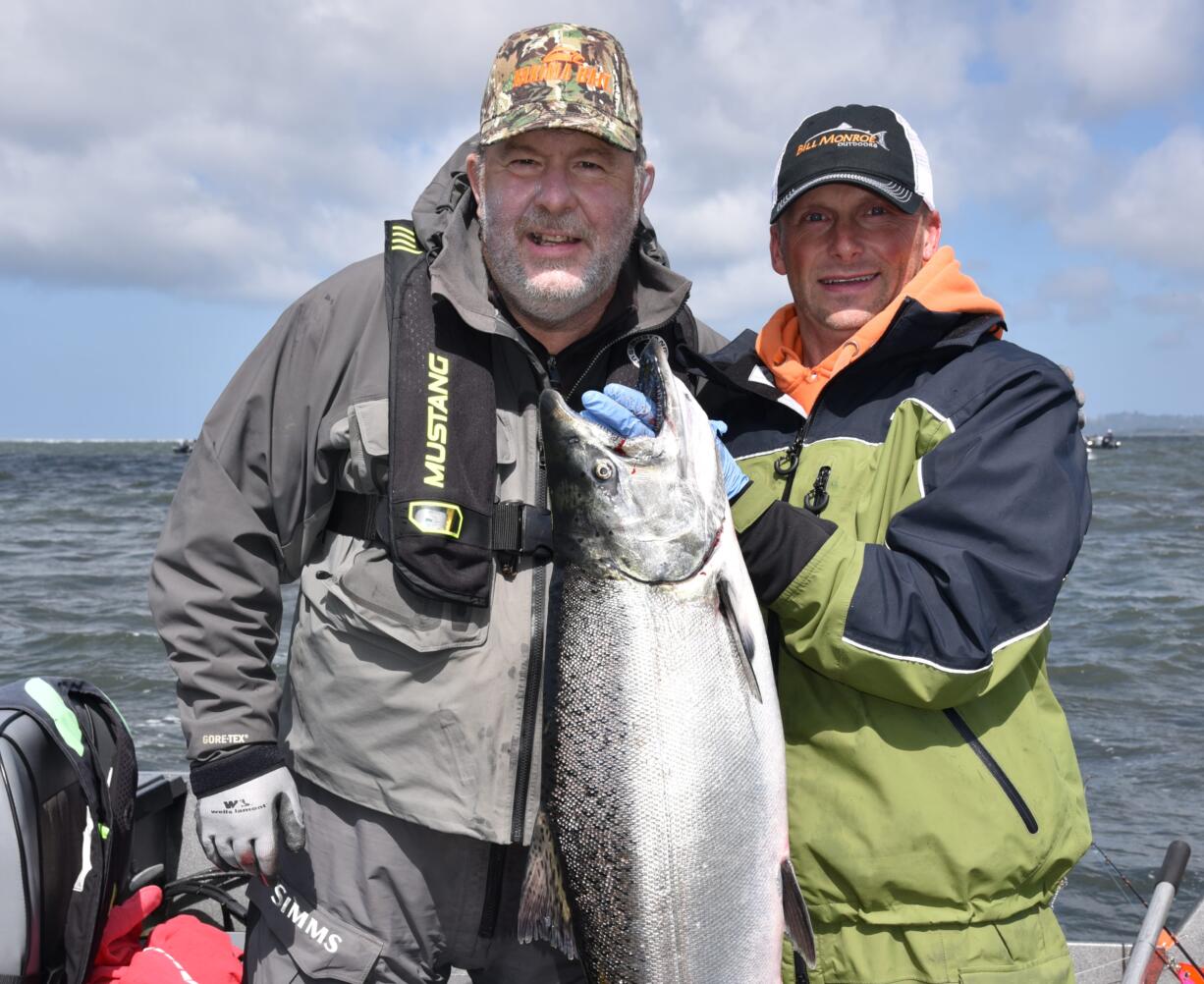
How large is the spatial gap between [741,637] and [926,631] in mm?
454

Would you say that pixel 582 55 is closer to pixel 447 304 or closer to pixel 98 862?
pixel 447 304

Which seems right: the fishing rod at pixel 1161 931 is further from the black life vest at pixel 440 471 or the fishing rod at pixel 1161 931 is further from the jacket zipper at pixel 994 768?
the black life vest at pixel 440 471

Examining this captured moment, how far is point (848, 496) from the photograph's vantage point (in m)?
3.14

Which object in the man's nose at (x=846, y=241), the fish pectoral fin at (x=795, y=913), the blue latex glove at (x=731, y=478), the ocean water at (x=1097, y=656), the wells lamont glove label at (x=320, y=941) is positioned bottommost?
the ocean water at (x=1097, y=656)

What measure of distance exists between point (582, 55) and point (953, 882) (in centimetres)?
267

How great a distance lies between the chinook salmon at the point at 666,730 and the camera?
282 centimetres

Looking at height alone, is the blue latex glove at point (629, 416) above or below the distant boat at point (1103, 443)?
below

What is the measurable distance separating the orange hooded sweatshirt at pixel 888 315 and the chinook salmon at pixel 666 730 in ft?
1.87

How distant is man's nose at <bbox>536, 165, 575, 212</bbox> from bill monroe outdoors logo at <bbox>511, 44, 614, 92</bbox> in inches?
10.7

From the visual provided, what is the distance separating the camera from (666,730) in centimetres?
283

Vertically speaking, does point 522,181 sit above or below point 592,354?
above

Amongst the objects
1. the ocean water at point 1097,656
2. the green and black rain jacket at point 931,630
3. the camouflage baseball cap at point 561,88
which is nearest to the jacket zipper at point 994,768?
the green and black rain jacket at point 931,630

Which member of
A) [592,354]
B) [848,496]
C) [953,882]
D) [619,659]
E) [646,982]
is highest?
[592,354]

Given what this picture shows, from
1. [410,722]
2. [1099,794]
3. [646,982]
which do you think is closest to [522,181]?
[410,722]
